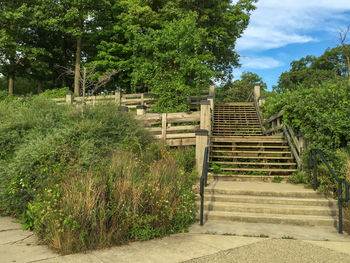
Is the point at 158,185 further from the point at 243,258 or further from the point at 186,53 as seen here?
the point at 186,53

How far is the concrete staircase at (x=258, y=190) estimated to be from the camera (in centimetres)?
575

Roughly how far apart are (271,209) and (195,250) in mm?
2527

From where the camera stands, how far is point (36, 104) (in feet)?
28.7

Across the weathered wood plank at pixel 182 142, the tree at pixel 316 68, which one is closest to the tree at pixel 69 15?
the weathered wood plank at pixel 182 142

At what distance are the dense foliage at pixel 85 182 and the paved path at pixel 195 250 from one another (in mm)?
221

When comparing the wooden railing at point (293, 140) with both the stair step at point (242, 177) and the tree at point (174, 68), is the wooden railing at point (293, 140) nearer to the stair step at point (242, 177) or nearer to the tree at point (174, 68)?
the stair step at point (242, 177)

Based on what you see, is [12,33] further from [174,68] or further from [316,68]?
[316,68]

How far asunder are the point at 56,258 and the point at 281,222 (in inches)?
166

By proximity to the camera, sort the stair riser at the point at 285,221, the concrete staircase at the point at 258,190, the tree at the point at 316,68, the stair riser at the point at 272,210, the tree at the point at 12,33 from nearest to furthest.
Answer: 1. the stair riser at the point at 285,221
2. the concrete staircase at the point at 258,190
3. the stair riser at the point at 272,210
4. the tree at the point at 12,33
5. the tree at the point at 316,68

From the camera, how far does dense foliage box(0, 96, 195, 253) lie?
428cm

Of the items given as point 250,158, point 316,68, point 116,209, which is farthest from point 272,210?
point 316,68

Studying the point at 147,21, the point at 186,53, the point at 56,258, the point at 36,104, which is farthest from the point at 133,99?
the point at 56,258

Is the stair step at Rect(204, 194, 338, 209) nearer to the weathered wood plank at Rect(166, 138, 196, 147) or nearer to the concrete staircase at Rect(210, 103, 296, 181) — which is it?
the concrete staircase at Rect(210, 103, 296, 181)

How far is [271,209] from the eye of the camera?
19.6 ft
